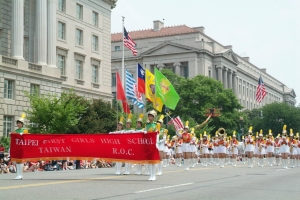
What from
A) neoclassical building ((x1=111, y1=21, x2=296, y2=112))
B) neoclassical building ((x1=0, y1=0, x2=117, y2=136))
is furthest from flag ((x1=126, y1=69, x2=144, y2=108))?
neoclassical building ((x1=111, y1=21, x2=296, y2=112))

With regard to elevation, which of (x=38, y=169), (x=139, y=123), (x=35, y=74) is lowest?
(x=38, y=169)

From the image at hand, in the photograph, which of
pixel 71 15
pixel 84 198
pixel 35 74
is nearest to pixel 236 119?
pixel 71 15

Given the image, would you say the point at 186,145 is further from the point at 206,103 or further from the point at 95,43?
the point at 206,103

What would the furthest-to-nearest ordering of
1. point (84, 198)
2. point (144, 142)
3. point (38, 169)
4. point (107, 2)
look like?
point (107, 2), point (38, 169), point (144, 142), point (84, 198)

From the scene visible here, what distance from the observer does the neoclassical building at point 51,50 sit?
40656 millimetres

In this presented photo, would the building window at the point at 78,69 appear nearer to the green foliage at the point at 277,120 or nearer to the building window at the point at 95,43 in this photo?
the building window at the point at 95,43

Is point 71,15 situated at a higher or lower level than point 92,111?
higher

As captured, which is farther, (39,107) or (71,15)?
(71,15)

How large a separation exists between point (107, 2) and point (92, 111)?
1963 centimetres

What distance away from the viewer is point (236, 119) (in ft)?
256

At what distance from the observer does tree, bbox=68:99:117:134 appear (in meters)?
42.3

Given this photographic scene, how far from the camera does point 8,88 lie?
132 feet

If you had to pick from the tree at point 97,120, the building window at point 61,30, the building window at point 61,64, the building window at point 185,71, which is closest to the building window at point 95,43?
the building window at point 61,30

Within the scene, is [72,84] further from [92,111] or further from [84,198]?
[84,198]
